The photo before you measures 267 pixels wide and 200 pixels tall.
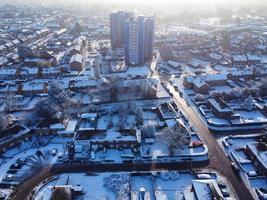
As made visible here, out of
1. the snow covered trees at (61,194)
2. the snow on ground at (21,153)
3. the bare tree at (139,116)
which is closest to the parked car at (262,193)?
the bare tree at (139,116)

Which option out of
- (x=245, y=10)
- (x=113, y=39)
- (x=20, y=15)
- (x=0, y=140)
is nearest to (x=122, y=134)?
(x=0, y=140)

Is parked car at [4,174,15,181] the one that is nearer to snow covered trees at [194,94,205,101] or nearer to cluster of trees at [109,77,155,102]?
cluster of trees at [109,77,155,102]

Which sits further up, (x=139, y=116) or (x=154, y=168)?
(x=139, y=116)

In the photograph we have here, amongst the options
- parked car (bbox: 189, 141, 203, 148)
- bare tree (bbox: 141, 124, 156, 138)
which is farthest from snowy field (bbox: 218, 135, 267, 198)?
bare tree (bbox: 141, 124, 156, 138)

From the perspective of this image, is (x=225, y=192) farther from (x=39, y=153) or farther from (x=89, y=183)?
(x=39, y=153)

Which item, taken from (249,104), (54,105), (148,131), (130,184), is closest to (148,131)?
(148,131)

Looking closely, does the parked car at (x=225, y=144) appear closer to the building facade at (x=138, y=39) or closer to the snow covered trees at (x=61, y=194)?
the snow covered trees at (x=61, y=194)
